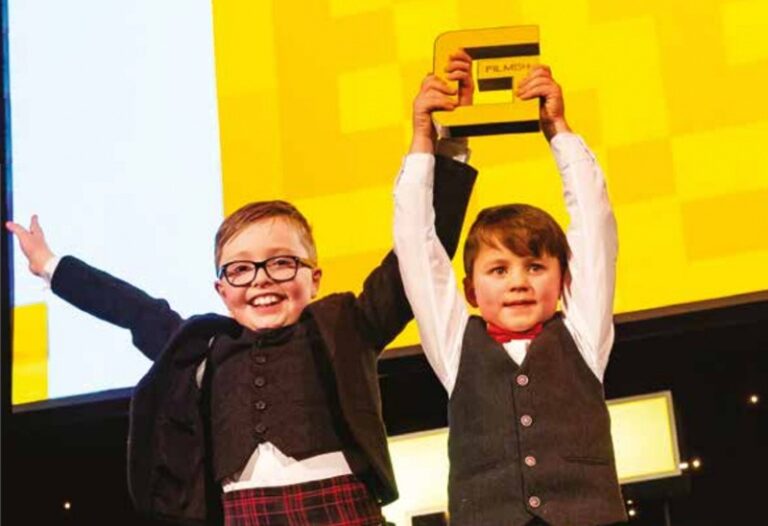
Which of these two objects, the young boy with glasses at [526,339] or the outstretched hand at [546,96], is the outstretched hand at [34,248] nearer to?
the young boy with glasses at [526,339]

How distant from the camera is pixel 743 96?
67.7 inches

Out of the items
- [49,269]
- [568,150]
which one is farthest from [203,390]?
[568,150]

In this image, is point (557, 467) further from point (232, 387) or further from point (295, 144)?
point (295, 144)

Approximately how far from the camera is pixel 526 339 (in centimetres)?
132

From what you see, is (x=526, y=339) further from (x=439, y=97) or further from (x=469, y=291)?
(x=439, y=97)

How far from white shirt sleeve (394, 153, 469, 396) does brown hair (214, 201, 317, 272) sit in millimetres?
156

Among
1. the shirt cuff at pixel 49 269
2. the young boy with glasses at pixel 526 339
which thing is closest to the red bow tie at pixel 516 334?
the young boy with glasses at pixel 526 339

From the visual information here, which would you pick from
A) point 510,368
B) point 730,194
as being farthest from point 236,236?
point 730,194

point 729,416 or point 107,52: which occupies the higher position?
point 107,52

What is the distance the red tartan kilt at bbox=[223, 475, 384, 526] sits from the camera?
52.9 inches

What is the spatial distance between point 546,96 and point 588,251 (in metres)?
0.18

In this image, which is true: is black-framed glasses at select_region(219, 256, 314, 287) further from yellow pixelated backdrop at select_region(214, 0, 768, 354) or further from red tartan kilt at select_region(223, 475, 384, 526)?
yellow pixelated backdrop at select_region(214, 0, 768, 354)

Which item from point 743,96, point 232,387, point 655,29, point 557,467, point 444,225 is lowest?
point 557,467

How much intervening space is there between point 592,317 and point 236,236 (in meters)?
0.42
